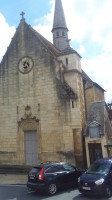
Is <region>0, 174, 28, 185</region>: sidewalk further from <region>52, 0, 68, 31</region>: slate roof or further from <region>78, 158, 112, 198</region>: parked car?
<region>52, 0, 68, 31</region>: slate roof

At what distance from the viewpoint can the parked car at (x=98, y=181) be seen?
387 inches

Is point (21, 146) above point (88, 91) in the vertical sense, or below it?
below

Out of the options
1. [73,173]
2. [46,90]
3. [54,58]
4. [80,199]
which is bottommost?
[80,199]

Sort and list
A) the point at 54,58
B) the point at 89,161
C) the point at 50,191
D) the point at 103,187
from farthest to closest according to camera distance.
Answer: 1. the point at 54,58
2. the point at 89,161
3. the point at 50,191
4. the point at 103,187

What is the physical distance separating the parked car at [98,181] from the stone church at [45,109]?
598 centimetres

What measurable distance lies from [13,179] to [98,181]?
23.7ft

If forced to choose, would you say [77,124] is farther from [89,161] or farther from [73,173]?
[73,173]

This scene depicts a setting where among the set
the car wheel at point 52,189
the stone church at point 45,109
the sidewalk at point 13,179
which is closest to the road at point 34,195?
the car wheel at point 52,189

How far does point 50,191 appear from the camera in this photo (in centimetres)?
1077

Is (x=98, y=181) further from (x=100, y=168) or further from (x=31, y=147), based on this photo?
(x=31, y=147)

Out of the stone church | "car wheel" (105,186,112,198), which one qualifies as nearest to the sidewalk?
the stone church

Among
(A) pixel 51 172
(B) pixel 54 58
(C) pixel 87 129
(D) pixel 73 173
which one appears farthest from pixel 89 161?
(B) pixel 54 58

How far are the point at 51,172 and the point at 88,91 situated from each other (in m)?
11.9

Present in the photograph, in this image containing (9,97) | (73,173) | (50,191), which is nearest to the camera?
(50,191)
